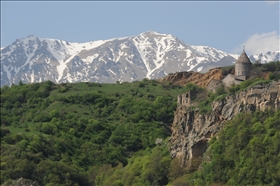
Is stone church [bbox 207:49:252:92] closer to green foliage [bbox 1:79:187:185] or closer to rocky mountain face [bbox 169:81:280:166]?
green foliage [bbox 1:79:187:185]

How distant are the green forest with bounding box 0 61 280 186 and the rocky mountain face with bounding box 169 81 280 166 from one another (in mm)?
1343

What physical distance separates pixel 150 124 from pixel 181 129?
39134 mm

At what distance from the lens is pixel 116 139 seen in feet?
451

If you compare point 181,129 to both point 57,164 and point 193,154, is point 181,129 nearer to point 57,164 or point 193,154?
point 193,154

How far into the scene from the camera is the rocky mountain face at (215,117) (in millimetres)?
92562

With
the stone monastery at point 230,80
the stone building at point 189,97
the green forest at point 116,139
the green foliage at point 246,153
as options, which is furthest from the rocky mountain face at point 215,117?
the stone monastery at point 230,80

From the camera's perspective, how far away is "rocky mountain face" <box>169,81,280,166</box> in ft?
304

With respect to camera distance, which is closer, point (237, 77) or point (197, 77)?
point (237, 77)

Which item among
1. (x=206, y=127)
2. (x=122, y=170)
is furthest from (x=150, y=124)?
(x=206, y=127)

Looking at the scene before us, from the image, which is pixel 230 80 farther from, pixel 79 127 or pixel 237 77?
pixel 79 127

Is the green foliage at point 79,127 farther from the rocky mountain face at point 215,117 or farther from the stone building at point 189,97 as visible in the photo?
the stone building at point 189,97

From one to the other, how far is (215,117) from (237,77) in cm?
3064

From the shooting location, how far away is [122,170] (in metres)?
112

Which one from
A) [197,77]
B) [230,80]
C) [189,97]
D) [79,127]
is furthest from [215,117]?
[197,77]
